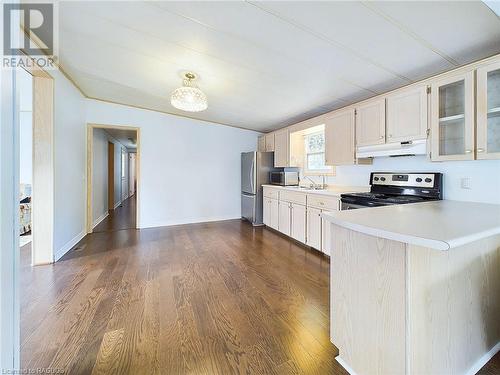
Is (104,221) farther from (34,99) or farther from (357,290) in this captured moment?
(357,290)

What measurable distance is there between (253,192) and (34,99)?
3.52m

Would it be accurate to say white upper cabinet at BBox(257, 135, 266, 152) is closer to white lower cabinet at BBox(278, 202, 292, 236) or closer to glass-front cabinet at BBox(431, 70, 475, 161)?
white lower cabinet at BBox(278, 202, 292, 236)

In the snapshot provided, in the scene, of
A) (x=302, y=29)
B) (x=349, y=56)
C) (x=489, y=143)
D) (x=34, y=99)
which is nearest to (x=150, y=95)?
(x=34, y=99)

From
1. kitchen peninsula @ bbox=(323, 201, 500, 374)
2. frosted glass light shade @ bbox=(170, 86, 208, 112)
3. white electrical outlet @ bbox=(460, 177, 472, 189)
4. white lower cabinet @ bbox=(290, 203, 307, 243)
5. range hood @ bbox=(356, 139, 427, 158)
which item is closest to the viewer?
kitchen peninsula @ bbox=(323, 201, 500, 374)

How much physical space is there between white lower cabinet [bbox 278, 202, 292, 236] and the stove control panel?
53.9 inches

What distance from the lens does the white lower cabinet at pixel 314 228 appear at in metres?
2.95

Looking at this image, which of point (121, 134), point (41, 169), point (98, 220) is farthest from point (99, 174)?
point (41, 169)

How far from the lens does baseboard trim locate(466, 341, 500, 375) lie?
3.98 ft

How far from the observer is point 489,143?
1.67m

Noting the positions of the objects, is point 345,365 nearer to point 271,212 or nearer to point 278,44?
point 278,44

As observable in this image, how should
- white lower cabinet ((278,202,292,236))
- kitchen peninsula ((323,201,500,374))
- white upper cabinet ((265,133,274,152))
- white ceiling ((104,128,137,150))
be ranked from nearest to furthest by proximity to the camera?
kitchen peninsula ((323,201,500,374)) → white lower cabinet ((278,202,292,236)) → white upper cabinet ((265,133,274,152)) → white ceiling ((104,128,137,150))

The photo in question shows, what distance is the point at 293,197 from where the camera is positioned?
3.50 metres

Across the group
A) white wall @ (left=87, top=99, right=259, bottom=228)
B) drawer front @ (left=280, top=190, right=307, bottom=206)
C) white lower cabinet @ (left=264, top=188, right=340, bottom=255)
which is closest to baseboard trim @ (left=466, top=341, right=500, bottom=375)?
white lower cabinet @ (left=264, top=188, right=340, bottom=255)

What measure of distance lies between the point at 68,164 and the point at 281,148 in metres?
3.51
